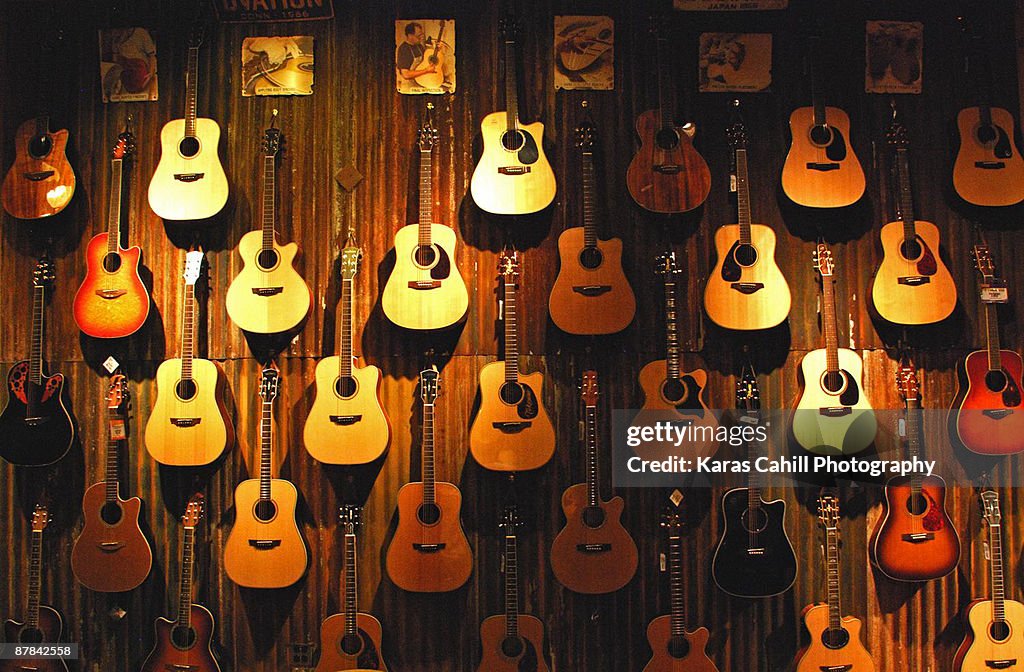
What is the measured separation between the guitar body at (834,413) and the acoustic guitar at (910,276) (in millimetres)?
323

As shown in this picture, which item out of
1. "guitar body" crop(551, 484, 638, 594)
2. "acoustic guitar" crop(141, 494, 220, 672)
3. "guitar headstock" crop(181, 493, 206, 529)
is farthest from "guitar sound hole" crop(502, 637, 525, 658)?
"guitar headstock" crop(181, 493, 206, 529)

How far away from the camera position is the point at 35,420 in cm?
367

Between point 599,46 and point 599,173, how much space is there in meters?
0.64

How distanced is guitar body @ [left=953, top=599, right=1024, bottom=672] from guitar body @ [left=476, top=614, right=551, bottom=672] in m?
1.97

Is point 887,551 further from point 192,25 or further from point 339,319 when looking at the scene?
point 192,25

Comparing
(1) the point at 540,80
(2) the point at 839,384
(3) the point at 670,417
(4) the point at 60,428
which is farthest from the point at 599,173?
(4) the point at 60,428

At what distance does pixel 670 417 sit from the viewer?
142 inches

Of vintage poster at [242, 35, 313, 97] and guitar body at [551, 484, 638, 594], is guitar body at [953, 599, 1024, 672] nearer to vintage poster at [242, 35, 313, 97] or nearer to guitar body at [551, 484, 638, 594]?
guitar body at [551, 484, 638, 594]

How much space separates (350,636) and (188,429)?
1.22 meters

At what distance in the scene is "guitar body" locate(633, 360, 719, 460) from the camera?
3.62m

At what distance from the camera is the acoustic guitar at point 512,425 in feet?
11.6

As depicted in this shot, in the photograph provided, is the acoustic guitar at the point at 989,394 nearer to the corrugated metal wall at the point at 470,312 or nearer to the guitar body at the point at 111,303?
the corrugated metal wall at the point at 470,312

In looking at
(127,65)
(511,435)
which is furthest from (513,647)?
(127,65)

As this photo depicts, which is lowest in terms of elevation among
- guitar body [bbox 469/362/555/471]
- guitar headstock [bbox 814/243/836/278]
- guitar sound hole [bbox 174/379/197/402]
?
guitar body [bbox 469/362/555/471]
